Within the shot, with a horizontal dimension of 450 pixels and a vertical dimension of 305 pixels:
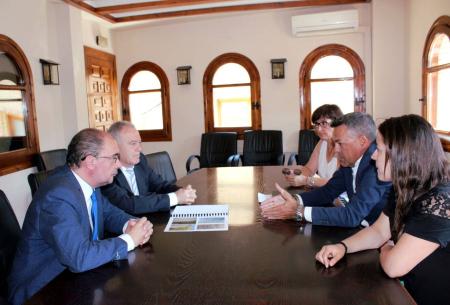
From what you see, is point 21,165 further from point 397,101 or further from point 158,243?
point 397,101

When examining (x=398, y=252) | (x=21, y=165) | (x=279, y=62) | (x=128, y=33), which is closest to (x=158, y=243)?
(x=398, y=252)

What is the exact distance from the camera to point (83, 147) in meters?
1.52

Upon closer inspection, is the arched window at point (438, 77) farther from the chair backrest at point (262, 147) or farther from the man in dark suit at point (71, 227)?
the man in dark suit at point (71, 227)

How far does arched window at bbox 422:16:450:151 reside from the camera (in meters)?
3.71

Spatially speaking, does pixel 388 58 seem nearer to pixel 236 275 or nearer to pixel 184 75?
pixel 184 75

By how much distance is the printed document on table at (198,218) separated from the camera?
176cm

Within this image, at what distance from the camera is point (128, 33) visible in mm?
5965

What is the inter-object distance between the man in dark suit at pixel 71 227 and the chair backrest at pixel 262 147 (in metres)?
3.76

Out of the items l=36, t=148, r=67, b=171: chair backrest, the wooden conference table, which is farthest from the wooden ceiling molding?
the wooden conference table

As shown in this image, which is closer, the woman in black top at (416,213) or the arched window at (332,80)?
the woman in black top at (416,213)

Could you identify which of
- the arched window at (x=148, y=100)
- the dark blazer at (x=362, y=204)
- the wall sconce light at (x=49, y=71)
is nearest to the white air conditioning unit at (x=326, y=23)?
the arched window at (x=148, y=100)

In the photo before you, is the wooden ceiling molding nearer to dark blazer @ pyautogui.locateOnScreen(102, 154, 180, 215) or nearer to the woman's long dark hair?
dark blazer @ pyautogui.locateOnScreen(102, 154, 180, 215)

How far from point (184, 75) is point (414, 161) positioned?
4755mm

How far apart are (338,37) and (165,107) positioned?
2.69m
